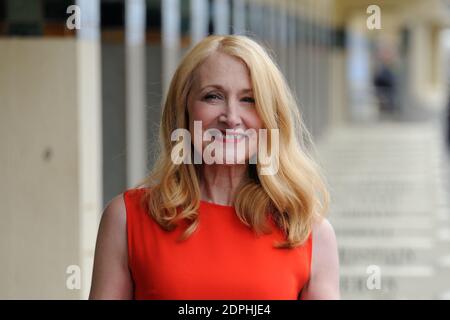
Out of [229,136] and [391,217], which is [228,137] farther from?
[391,217]

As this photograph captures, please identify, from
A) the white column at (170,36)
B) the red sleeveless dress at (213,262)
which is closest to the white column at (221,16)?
the white column at (170,36)

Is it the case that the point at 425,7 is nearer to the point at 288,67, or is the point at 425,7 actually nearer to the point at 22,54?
the point at 288,67

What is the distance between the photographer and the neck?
1736 mm

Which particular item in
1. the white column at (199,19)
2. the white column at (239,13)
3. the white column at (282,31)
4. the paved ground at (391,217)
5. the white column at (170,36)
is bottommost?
the paved ground at (391,217)

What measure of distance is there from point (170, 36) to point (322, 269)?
594cm

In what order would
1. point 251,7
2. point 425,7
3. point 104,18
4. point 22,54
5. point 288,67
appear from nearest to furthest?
1. point 22,54
2. point 104,18
3. point 251,7
4. point 288,67
5. point 425,7

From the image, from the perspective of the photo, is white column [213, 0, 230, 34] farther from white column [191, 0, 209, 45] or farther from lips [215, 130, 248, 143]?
lips [215, 130, 248, 143]

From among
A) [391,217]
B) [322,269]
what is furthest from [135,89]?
[322,269]

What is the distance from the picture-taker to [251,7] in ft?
36.7

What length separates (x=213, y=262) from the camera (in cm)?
163

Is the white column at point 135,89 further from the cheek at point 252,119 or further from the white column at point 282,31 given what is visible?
the white column at point 282,31

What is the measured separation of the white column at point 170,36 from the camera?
7.35 meters
